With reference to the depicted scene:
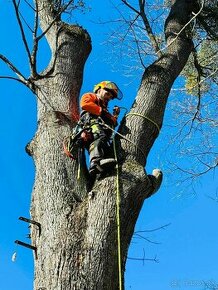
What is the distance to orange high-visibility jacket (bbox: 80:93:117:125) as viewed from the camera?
152 inches

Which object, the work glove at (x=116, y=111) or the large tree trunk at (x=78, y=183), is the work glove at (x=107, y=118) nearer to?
the work glove at (x=116, y=111)

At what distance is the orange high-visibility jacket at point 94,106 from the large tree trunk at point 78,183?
0.56 feet

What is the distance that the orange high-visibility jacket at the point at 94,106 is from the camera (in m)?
3.86

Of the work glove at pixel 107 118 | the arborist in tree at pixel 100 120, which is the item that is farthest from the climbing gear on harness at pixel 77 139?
the work glove at pixel 107 118

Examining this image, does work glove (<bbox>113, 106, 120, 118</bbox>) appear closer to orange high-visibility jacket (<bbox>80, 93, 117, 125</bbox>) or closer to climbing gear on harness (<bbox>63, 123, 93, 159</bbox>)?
orange high-visibility jacket (<bbox>80, 93, 117, 125</bbox>)

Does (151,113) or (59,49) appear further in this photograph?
(59,49)

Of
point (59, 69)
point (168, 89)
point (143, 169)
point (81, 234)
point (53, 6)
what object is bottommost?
point (81, 234)

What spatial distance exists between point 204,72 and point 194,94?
0.73 m

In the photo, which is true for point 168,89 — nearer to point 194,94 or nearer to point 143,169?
point 143,169

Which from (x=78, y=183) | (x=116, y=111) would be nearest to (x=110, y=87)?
(x=116, y=111)

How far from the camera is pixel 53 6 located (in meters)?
5.02

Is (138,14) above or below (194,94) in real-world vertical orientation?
below

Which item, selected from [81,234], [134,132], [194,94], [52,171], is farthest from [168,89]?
[194,94]

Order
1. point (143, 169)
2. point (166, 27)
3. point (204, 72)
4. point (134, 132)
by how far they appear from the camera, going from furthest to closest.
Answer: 1. point (204, 72)
2. point (166, 27)
3. point (134, 132)
4. point (143, 169)
